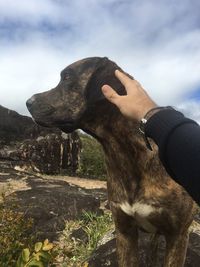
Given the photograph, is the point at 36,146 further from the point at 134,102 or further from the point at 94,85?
the point at 134,102

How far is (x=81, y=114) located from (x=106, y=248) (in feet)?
9.43

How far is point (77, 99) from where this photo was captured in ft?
19.0

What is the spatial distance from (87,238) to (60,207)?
147cm

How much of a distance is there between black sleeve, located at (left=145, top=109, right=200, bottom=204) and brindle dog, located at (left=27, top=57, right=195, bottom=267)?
3120mm

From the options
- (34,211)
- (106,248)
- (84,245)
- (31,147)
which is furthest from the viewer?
(31,147)

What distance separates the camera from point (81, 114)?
5.72m

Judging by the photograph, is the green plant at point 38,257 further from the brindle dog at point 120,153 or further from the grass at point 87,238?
the grass at point 87,238

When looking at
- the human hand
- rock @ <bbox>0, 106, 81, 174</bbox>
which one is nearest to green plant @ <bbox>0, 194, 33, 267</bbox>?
the human hand

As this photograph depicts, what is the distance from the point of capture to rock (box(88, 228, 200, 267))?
7395 millimetres

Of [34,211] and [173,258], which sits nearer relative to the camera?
[173,258]

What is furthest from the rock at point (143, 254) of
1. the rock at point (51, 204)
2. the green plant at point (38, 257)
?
the green plant at point (38, 257)

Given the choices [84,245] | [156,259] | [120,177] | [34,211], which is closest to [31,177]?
[34,211]

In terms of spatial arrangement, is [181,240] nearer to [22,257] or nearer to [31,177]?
[22,257]

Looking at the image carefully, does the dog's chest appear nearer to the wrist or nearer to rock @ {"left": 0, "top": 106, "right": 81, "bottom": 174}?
the wrist
